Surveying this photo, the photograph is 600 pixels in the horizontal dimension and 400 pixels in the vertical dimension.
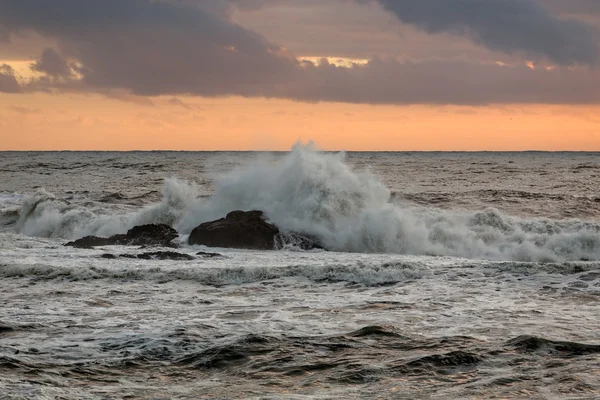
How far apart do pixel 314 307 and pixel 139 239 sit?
7797 mm

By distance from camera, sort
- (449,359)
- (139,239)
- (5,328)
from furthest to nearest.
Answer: (139,239) → (5,328) → (449,359)

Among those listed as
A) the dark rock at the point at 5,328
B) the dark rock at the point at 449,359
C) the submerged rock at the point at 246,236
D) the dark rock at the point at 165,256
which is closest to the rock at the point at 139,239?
the submerged rock at the point at 246,236

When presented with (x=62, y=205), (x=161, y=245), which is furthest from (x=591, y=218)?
(x=62, y=205)

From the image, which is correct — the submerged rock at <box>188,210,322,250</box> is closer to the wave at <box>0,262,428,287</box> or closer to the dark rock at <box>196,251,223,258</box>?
the dark rock at <box>196,251,223,258</box>

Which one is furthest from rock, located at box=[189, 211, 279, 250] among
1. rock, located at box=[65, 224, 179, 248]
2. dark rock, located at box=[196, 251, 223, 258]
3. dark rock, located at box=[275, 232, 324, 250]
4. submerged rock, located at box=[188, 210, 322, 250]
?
dark rock, located at box=[196, 251, 223, 258]

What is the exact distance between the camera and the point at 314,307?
930 centimetres

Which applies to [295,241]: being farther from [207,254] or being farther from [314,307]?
[314,307]

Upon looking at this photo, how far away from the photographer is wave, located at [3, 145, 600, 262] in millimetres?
16109

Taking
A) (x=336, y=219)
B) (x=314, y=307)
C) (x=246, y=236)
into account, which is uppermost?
(x=336, y=219)

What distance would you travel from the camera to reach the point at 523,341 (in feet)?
23.9

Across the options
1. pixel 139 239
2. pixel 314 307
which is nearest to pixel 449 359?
pixel 314 307

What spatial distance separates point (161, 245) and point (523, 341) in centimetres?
983

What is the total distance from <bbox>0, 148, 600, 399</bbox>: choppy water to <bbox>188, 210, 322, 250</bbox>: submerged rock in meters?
0.47

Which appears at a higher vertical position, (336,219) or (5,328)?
(336,219)
